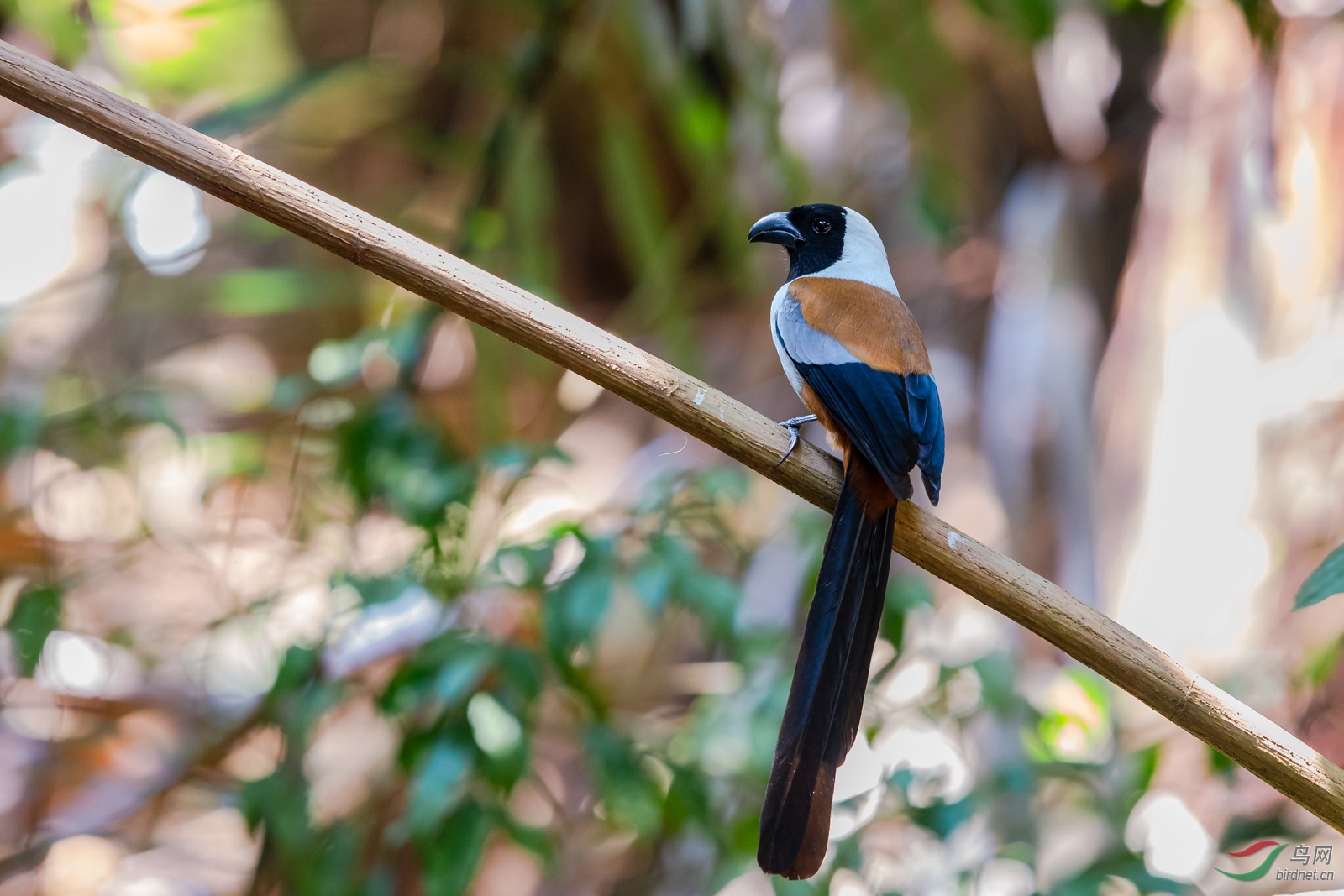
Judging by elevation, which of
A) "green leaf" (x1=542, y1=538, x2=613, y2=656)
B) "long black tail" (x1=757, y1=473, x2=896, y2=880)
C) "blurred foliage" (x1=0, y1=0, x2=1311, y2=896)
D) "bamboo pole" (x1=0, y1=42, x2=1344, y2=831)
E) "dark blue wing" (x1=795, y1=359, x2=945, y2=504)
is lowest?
"blurred foliage" (x1=0, y1=0, x2=1311, y2=896)

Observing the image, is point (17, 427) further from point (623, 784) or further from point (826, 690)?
point (826, 690)

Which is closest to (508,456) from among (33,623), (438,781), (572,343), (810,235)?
(438,781)

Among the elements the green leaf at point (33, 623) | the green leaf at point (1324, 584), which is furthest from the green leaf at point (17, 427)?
the green leaf at point (1324, 584)

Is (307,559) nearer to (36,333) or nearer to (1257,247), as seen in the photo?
(36,333)

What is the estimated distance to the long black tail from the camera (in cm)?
134

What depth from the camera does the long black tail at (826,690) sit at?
134cm

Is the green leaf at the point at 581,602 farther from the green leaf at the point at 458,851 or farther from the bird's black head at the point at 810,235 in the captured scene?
the bird's black head at the point at 810,235

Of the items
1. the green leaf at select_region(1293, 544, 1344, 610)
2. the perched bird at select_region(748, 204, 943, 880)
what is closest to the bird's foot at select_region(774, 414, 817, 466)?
the perched bird at select_region(748, 204, 943, 880)

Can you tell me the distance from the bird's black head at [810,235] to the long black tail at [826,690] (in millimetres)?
879

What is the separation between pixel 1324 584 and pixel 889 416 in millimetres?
734

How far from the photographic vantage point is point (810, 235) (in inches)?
94.3

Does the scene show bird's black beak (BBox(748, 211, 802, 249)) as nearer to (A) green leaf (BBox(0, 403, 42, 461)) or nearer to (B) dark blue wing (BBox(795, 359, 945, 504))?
(B) dark blue wing (BBox(795, 359, 945, 504))

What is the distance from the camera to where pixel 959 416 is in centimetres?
338

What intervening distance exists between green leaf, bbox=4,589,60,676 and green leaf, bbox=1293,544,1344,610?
7.06ft
